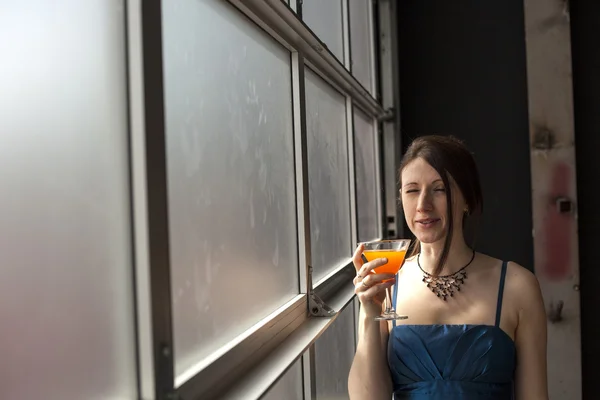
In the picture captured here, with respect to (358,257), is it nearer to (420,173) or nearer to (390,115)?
(420,173)

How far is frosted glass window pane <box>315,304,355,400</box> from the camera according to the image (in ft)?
6.68

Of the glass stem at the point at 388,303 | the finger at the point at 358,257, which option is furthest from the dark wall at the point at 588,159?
the finger at the point at 358,257

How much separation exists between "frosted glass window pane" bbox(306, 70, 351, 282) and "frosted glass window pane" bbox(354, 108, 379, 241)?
24cm

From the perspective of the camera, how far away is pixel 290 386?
1640 mm

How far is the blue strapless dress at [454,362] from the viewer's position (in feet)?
5.06

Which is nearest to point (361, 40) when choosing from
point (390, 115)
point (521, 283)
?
point (390, 115)

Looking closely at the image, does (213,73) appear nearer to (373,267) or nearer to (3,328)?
(373,267)

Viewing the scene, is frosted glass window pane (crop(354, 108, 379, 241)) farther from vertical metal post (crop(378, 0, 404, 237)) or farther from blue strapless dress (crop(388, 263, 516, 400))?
blue strapless dress (crop(388, 263, 516, 400))

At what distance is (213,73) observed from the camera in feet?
3.97

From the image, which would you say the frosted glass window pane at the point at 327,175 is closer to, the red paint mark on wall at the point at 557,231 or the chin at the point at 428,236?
the chin at the point at 428,236

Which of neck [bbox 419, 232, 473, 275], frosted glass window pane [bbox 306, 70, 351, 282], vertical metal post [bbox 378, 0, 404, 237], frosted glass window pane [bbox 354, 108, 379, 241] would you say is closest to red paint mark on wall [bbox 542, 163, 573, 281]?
vertical metal post [bbox 378, 0, 404, 237]

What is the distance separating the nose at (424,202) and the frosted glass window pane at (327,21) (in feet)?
2.47

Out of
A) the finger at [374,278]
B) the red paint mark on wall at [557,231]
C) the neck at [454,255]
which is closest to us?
the finger at [374,278]

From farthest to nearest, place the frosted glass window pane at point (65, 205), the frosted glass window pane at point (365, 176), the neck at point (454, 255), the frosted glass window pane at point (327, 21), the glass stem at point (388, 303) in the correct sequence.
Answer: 1. the frosted glass window pane at point (365, 176)
2. the frosted glass window pane at point (327, 21)
3. the neck at point (454, 255)
4. the glass stem at point (388, 303)
5. the frosted glass window pane at point (65, 205)
